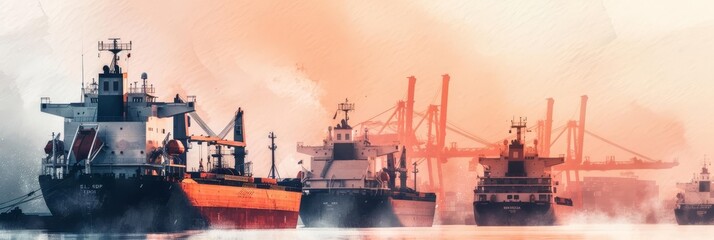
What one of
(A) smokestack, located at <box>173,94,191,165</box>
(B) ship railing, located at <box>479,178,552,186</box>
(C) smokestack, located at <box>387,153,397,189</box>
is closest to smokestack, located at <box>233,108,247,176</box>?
(A) smokestack, located at <box>173,94,191,165</box>

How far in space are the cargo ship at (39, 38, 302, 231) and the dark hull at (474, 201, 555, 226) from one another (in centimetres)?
5160

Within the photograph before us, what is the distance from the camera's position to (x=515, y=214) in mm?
193625

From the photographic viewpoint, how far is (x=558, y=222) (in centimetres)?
19812

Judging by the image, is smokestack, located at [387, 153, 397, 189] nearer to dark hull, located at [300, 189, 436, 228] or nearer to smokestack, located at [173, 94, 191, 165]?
dark hull, located at [300, 189, 436, 228]

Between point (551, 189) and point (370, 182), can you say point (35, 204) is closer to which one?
point (370, 182)

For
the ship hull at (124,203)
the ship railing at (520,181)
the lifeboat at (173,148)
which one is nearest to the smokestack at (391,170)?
the ship railing at (520,181)

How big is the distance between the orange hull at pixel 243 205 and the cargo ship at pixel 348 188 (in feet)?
40.4

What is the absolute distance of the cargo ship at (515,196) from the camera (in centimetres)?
19362

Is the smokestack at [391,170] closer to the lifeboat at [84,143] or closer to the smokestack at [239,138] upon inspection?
the smokestack at [239,138]

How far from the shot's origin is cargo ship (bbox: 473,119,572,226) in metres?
194

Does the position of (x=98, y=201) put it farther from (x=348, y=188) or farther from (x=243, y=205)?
(x=348, y=188)

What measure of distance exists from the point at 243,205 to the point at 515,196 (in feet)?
164

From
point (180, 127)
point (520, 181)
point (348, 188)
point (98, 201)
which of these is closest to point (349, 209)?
point (348, 188)

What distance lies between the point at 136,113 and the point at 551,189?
2702 inches
